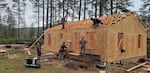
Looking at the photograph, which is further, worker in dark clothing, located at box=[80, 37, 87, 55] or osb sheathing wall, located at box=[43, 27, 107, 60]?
worker in dark clothing, located at box=[80, 37, 87, 55]

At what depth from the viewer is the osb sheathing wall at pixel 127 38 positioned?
16.4 metres

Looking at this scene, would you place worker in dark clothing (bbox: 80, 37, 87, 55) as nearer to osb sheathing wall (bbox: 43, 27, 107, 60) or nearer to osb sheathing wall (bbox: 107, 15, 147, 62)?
osb sheathing wall (bbox: 43, 27, 107, 60)

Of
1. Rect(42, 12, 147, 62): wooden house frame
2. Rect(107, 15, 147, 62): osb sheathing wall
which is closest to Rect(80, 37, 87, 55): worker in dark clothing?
Rect(42, 12, 147, 62): wooden house frame

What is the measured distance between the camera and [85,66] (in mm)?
15375

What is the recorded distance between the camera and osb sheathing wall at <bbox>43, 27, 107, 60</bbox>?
1633 centimetres

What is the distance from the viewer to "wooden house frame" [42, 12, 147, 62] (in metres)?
16.2

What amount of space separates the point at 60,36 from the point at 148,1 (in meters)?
17.6

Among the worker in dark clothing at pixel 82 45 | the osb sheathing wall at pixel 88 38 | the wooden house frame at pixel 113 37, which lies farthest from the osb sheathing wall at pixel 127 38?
the worker in dark clothing at pixel 82 45

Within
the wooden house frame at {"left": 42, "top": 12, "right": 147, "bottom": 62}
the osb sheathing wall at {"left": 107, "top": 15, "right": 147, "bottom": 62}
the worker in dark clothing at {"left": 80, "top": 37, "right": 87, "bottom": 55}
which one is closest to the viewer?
the wooden house frame at {"left": 42, "top": 12, "right": 147, "bottom": 62}

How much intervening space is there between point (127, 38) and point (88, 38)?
3486 mm

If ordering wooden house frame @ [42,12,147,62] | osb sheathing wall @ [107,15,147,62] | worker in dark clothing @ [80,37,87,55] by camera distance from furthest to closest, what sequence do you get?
worker in dark clothing @ [80,37,87,55] < osb sheathing wall @ [107,15,147,62] < wooden house frame @ [42,12,147,62]

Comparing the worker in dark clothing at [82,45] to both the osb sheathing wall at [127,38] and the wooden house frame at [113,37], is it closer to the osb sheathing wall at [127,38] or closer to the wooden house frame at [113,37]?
the wooden house frame at [113,37]

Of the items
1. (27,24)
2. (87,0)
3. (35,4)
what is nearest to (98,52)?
(87,0)

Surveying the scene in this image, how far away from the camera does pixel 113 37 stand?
651 inches
